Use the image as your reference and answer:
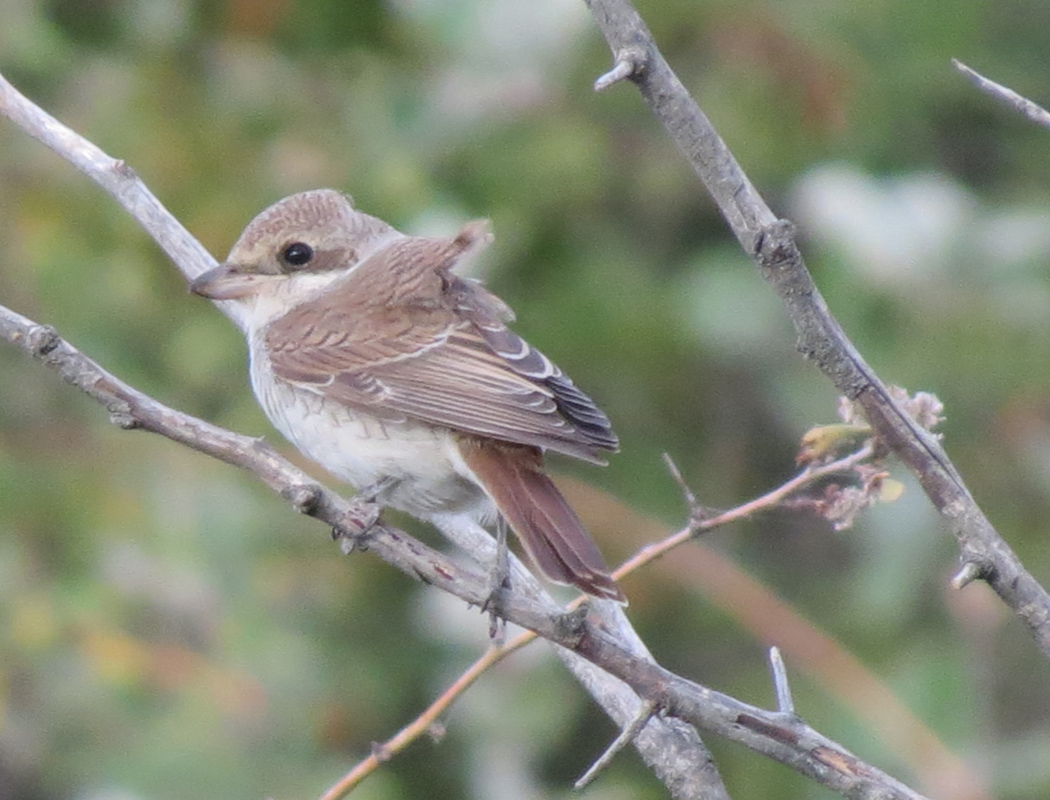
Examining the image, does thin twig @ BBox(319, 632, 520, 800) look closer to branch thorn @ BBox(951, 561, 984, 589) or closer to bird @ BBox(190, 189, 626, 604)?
bird @ BBox(190, 189, 626, 604)

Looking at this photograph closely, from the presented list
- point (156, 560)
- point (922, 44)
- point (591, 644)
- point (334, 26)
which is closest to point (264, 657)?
point (156, 560)

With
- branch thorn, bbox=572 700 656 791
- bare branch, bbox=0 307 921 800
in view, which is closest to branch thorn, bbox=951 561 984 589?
bare branch, bbox=0 307 921 800

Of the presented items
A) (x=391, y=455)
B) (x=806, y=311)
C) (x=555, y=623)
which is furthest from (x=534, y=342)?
(x=806, y=311)

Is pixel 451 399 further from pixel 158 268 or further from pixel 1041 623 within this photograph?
pixel 158 268

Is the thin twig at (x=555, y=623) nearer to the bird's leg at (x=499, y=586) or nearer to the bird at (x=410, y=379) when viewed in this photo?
the bird's leg at (x=499, y=586)

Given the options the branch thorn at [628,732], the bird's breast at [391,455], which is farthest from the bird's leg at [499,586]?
the branch thorn at [628,732]

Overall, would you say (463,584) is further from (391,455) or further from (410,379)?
(410,379)
